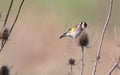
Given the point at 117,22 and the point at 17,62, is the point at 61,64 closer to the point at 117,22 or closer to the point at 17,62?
the point at 17,62

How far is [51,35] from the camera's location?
20.6m

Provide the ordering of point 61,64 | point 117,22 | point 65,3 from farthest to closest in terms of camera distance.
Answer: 1. point 65,3
2. point 117,22
3. point 61,64

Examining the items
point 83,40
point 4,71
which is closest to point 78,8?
point 83,40

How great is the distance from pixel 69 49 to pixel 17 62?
4.52 feet

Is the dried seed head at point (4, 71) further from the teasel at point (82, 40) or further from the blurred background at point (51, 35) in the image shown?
the blurred background at point (51, 35)

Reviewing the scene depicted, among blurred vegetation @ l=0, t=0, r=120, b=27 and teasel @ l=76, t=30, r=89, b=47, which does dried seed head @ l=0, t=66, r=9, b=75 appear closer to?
teasel @ l=76, t=30, r=89, b=47

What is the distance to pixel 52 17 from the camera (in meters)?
22.0

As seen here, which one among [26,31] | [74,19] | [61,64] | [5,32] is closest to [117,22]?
[74,19]

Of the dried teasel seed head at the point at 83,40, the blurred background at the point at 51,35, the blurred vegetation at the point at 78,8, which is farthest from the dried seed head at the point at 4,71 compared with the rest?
the blurred vegetation at the point at 78,8

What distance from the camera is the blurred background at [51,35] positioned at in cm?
1587

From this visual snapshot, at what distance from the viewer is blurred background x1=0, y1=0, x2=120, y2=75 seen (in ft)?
52.1

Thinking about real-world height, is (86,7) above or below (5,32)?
below

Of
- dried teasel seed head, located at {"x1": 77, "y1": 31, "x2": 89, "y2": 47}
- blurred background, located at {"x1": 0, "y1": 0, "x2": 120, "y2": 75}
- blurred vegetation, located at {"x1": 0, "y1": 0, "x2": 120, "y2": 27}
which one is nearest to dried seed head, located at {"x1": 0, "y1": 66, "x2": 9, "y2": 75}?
dried teasel seed head, located at {"x1": 77, "y1": 31, "x2": 89, "y2": 47}

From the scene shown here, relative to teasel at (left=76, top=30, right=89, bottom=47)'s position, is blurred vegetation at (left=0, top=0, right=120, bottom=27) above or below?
below
